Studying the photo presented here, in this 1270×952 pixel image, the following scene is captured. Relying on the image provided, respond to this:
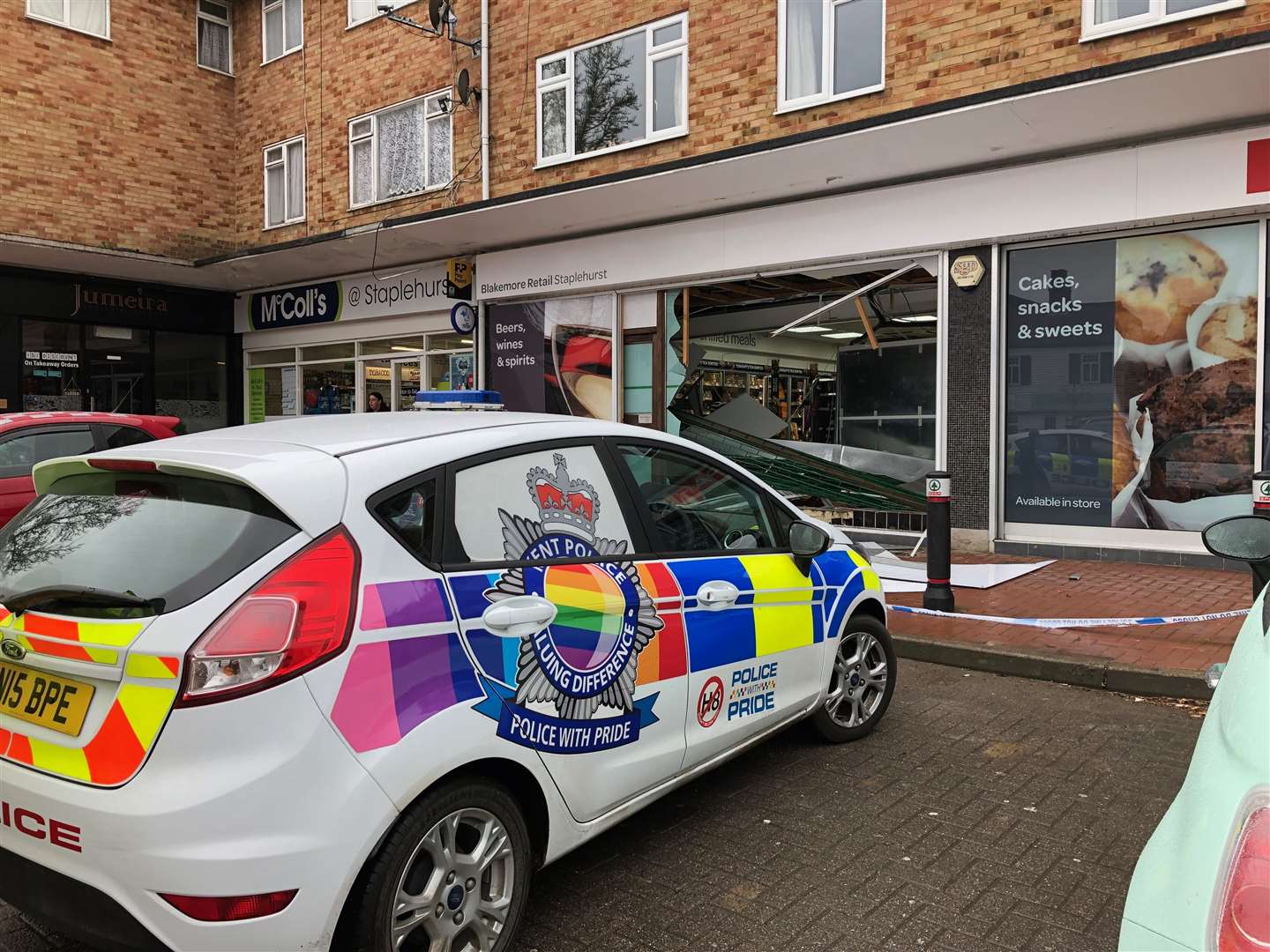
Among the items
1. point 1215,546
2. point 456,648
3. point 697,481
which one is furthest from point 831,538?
point 456,648

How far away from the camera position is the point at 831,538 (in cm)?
438

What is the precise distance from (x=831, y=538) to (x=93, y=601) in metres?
3.05

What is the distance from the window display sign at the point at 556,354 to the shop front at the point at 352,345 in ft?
2.30

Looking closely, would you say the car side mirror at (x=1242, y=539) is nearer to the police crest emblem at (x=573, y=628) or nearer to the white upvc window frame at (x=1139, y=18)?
the police crest emblem at (x=573, y=628)

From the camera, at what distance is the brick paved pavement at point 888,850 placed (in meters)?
2.90

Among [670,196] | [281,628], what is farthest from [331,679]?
[670,196]

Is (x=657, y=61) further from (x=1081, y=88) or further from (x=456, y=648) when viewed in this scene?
(x=456, y=648)

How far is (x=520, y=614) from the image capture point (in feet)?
8.79

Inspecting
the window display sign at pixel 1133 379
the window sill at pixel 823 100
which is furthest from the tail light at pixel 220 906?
the window sill at pixel 823 100

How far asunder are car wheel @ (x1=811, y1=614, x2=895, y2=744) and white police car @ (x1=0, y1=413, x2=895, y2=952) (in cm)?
131

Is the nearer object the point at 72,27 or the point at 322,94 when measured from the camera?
the point at 72,27

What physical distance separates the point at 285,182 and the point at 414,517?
17.1m

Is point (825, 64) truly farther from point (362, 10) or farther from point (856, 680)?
point (362, 10)

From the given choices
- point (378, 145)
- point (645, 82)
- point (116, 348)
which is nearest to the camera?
point (645, 82)
